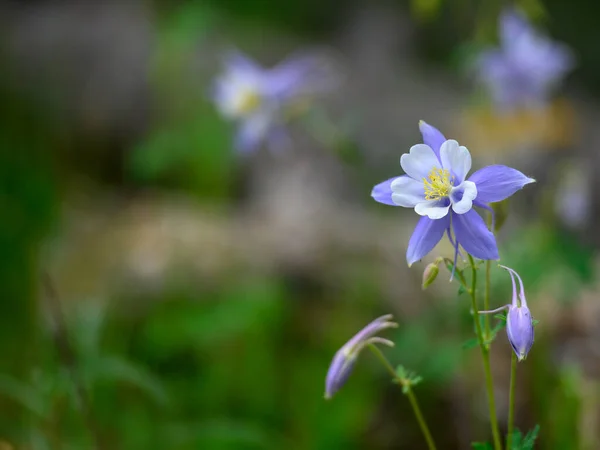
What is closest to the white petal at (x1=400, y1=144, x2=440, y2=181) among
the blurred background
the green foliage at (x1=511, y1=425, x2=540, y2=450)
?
the green foliage at (x1=511, y1=425, x2=540, y2=450)

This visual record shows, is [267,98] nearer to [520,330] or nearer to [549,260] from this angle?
[549,260]

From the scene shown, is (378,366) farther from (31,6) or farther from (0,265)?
(31,6)

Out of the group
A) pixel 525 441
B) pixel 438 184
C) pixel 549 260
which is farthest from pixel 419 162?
pixel 549 260

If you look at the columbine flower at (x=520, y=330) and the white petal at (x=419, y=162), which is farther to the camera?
the white petal at (x=419, y=162)

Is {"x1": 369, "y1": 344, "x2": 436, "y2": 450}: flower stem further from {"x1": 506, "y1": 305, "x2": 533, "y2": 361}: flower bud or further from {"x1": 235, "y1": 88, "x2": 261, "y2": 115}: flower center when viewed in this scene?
{"x1": 235, "y1": 88, "x2": 261, "y2": 115}: flower center

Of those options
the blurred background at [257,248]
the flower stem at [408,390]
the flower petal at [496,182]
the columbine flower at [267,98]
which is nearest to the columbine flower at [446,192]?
the flower petal at [496,182]

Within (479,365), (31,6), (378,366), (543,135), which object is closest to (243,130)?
(378,366)

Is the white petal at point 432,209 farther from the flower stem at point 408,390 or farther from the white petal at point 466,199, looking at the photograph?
the flower stem at point 408,390
